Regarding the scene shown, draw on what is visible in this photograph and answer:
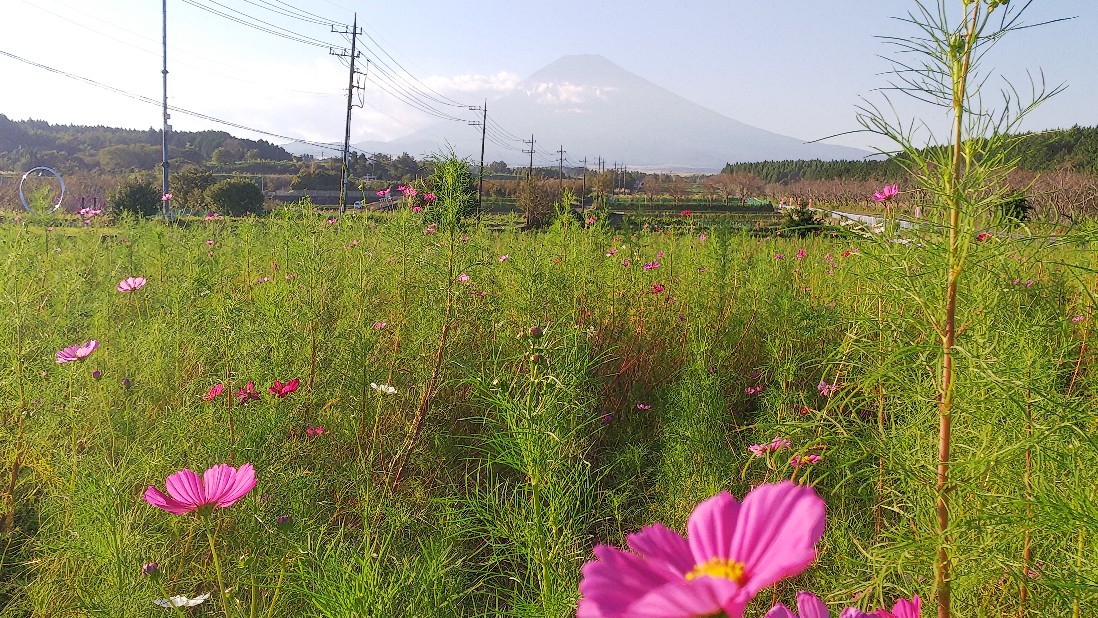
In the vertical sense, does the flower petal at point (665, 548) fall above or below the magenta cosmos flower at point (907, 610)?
above

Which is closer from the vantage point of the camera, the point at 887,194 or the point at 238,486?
the point at 238,486

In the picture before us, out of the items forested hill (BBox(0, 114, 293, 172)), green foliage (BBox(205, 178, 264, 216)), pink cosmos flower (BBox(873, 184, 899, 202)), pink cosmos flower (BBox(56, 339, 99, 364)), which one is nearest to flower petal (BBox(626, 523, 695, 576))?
pink cosmos flower (BBox(873, 184, 899, 202))

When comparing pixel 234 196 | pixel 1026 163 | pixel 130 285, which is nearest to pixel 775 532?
pixel 1026 163

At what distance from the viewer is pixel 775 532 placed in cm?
35

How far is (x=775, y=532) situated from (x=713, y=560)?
0.04 m

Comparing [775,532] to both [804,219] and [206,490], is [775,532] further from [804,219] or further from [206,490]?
[804,219]

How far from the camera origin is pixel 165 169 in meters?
17.8

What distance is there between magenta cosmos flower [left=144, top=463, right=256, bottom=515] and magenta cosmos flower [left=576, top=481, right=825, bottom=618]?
809 millimetres

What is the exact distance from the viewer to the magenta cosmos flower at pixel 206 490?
98cm

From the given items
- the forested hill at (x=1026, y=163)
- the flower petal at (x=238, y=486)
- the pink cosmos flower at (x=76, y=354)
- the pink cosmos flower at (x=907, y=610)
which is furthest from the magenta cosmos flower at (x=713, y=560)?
the pink cosmos flower at (x=76, y=354)

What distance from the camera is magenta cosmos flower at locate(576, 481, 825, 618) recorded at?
0.90ft

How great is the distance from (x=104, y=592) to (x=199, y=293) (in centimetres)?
185

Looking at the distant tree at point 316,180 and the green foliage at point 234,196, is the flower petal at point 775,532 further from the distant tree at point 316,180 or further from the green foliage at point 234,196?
the distant tree at point 316,180

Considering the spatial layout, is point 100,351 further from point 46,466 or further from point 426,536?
point 426,536
